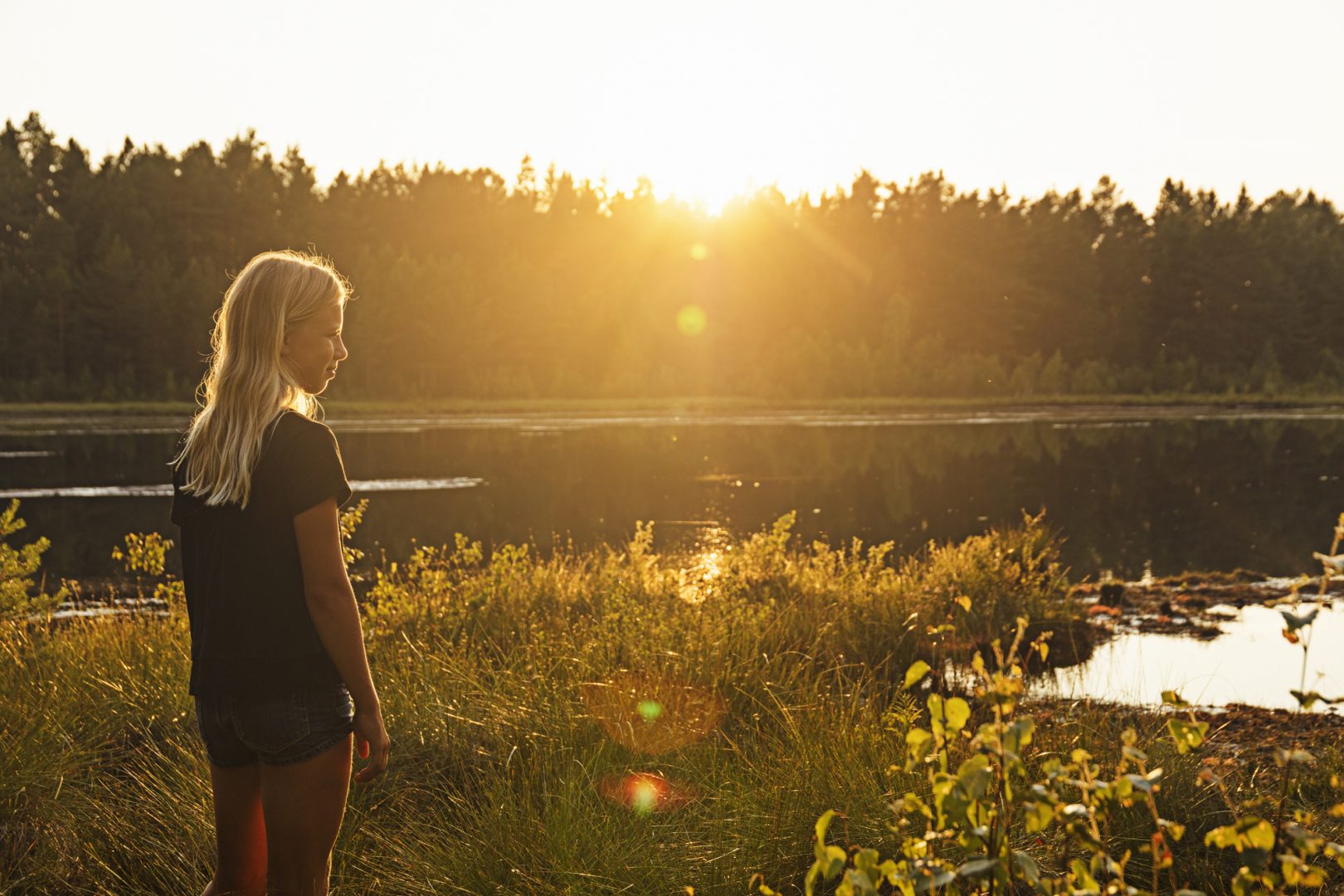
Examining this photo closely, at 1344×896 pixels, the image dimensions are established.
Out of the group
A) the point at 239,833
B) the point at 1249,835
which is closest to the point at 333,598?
the point at 239,833

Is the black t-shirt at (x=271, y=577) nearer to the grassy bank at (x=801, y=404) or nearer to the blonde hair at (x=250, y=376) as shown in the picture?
the blonde hair at (x=250, y=376)

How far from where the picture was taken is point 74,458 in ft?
114

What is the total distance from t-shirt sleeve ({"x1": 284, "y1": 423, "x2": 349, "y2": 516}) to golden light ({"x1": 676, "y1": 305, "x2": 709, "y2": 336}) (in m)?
87.1

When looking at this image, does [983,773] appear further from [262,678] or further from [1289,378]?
[1289,378]

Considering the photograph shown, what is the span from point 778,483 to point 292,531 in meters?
25.4

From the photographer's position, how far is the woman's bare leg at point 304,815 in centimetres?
304

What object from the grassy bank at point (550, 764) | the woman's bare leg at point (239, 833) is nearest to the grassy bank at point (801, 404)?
the grassy bank at point (550, 764)

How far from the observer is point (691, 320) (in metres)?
90.8

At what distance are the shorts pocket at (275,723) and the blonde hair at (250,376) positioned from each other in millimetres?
524

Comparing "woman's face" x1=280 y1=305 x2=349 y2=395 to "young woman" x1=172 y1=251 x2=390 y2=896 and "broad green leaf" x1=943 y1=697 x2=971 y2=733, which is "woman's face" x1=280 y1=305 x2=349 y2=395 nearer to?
"young woman" x1=172 y1=251 x2=390 y2=896

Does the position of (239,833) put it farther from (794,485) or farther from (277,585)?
(794,485)

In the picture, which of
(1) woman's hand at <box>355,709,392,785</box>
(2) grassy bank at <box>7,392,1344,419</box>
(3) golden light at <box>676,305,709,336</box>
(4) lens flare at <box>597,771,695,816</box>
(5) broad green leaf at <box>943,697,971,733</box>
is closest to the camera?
(5) broad green leaf at <box>943,697,971,733</box>

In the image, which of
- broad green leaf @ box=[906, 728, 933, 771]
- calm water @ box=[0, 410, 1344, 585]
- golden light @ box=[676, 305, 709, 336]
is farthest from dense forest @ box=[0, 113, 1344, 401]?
broad green leaf @ box=[906, 728, 933, 771]

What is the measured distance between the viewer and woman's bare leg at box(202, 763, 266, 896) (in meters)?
3.18
